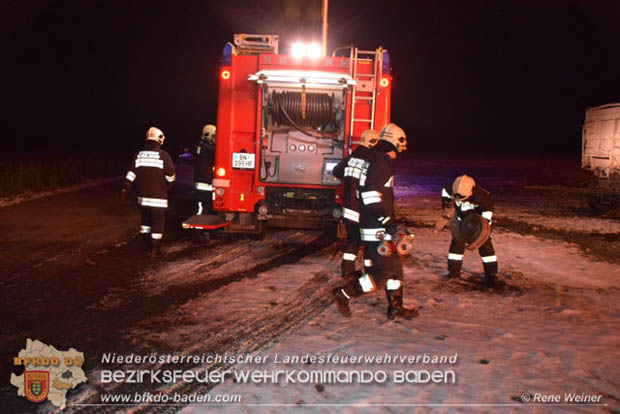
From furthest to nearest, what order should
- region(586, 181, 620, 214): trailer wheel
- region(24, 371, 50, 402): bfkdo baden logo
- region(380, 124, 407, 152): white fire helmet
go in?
region(586, 181, 620, 214): trailer wheel
region(380, 124, 407, 152): white fire helmet
region(24, 371, 50, 402): bfkdo baden logo

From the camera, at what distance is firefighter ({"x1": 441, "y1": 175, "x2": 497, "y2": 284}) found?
6.98 metres

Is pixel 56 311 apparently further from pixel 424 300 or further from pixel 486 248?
pixel 486 248

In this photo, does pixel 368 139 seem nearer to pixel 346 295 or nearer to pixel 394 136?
pixel 394 136

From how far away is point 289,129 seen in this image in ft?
30.2

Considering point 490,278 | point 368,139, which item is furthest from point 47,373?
point 490,278

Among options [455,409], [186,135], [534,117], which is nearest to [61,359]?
[455,409]

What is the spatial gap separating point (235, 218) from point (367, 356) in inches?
201

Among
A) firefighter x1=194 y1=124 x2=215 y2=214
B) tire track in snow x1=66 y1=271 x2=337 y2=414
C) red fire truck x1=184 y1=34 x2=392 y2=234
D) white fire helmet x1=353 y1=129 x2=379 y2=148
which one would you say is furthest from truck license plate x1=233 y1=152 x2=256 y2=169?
white fire helmet x1=353 y1=129 x2=379 y2=148

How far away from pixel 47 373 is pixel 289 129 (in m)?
5.65

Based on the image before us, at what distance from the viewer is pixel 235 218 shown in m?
9.51

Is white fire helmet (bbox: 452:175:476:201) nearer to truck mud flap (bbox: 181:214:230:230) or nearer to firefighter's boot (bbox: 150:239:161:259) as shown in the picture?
truck mud flap (bbox: 181:214:230:230)

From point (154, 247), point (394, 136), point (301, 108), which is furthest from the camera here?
point (301, 108)

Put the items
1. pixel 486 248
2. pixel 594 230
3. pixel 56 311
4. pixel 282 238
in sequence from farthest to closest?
pixel 594 230 < pixel 282 238 < pixel 486 248 < pixel 56 311

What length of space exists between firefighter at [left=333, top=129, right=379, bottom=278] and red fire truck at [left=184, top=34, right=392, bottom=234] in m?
2.40
